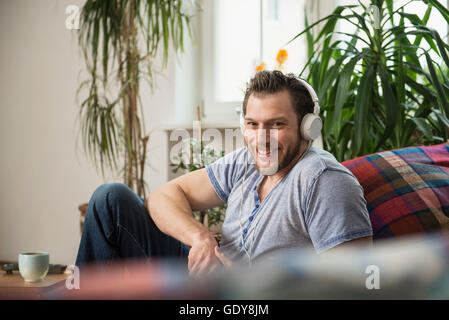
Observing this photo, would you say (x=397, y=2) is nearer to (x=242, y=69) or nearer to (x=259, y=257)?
(x=242, y=69)

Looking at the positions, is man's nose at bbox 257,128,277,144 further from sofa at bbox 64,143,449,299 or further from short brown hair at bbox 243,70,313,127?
sofa at bbox 64,143,449,299

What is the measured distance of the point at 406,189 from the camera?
0.98 meters

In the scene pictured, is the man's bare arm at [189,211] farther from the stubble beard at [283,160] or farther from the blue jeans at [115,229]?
the stubble beard at [283,160]

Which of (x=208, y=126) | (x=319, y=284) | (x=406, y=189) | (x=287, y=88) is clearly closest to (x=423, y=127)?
(x=406, y=189)

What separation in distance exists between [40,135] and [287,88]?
2.06 m

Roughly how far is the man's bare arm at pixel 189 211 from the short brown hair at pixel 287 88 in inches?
12.9

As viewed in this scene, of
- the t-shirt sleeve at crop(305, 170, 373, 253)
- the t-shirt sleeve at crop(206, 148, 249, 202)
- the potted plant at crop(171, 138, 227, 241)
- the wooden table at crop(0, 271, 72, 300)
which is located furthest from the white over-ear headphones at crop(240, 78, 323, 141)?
the potted plant at crop(171, 138, 227, 241)

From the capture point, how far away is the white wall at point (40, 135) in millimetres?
2574

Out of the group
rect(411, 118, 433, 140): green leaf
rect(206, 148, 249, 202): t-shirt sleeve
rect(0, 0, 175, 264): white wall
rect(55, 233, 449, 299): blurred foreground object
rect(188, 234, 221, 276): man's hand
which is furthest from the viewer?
rect(0, 0, 175, 264): white wall

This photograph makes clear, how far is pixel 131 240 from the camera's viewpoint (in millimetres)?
1172

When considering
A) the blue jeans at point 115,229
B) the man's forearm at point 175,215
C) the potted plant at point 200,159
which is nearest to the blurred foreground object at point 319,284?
the man's forearm at point 175,215

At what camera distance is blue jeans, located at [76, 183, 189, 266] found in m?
1.15

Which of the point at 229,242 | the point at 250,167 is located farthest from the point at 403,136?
the point at 229,242

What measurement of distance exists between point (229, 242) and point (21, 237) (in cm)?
204
